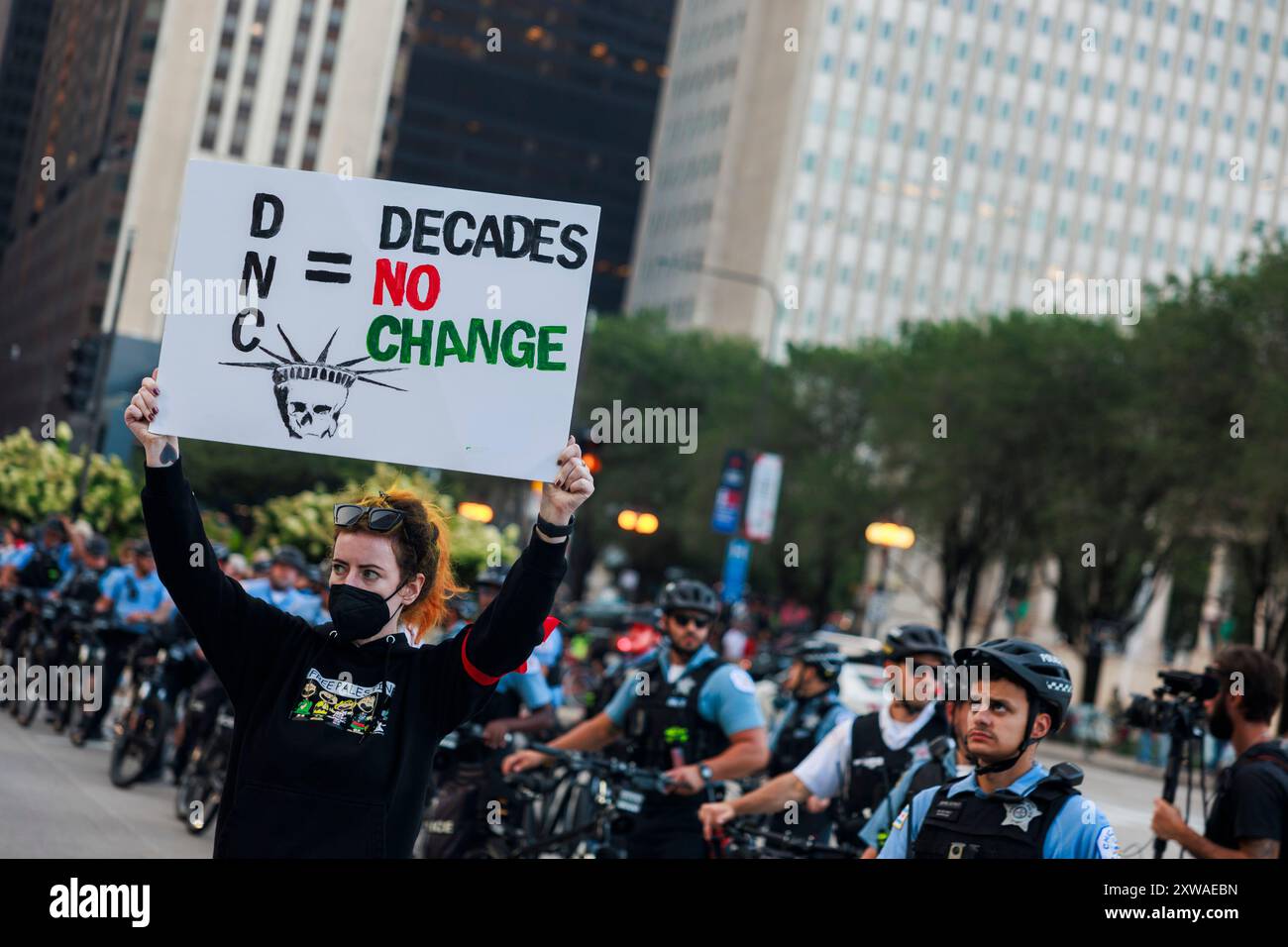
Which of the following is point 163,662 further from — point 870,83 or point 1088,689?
point 870,83

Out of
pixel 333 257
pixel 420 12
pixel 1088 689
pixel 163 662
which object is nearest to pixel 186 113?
pixel 1088 689

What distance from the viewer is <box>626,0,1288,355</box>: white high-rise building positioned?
420 ft

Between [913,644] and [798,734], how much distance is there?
2.70m

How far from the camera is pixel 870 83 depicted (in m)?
128

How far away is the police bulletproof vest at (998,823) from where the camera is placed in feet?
13.9

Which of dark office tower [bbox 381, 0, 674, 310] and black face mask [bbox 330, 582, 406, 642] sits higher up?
dark office tower [bbox 381, 0, 674, 310]

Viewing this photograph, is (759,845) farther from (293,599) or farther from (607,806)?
(293,599)

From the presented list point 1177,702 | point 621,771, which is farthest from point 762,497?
point 1177,702

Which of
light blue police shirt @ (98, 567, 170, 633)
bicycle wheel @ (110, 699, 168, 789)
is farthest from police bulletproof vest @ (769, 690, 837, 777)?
light blue police shirt @ (98, 567, 170, 633)

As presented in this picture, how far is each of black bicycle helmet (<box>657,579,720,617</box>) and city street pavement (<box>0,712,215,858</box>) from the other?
8.24ft

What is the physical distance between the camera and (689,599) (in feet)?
25.8

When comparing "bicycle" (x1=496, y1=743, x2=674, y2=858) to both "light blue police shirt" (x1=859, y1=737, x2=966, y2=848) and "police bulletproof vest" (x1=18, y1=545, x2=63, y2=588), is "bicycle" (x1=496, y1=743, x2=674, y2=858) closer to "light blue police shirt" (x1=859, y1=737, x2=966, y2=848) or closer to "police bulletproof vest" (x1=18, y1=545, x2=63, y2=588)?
"light blue police shirt" (x1=859, y1=737, x2=966, y2=848)

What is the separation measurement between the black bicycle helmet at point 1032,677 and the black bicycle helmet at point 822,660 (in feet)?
18.0
